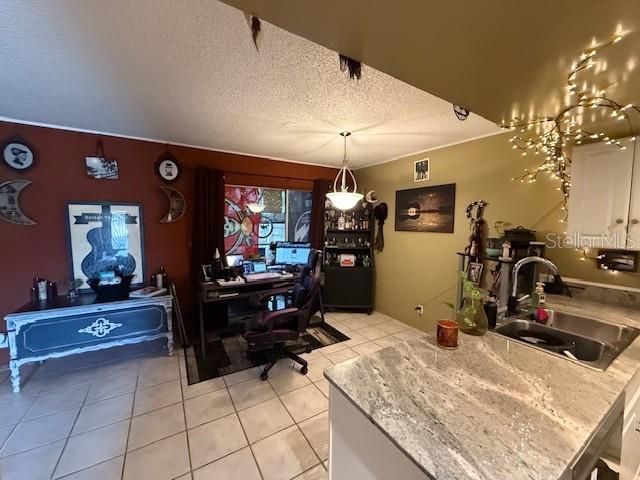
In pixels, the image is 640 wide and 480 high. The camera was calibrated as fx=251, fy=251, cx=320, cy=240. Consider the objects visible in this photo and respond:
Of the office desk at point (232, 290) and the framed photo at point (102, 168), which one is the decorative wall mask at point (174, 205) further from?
the office desk at point (232, 290)

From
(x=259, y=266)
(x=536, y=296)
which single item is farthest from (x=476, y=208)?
(x=259, y=266)

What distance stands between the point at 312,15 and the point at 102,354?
3.85 metres

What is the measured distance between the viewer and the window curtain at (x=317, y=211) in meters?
4.34

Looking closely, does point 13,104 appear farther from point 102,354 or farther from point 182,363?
point 182,363

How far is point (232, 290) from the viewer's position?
3.12 m

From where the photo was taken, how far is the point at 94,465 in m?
1.61

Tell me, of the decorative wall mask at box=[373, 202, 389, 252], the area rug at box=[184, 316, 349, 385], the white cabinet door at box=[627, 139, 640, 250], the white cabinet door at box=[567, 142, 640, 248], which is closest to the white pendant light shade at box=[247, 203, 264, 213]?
the decorative wall mask at box=[373, 202, 389, 252]

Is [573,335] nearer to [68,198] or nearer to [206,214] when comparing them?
[206,214]

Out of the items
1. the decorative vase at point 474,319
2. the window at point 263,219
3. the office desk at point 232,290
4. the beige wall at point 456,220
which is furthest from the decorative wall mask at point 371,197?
the decorative vase at point 474,319

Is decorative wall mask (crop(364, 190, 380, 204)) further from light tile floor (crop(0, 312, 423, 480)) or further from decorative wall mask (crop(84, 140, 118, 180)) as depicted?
decorative wall mask (crop(84, 140, 118, 180))

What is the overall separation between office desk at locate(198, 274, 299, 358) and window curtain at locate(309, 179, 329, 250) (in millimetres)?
1009

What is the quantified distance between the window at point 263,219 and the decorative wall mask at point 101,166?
1.94m

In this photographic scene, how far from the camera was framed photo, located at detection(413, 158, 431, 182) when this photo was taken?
139 inches

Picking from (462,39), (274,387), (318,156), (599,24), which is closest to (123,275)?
(274,387)
